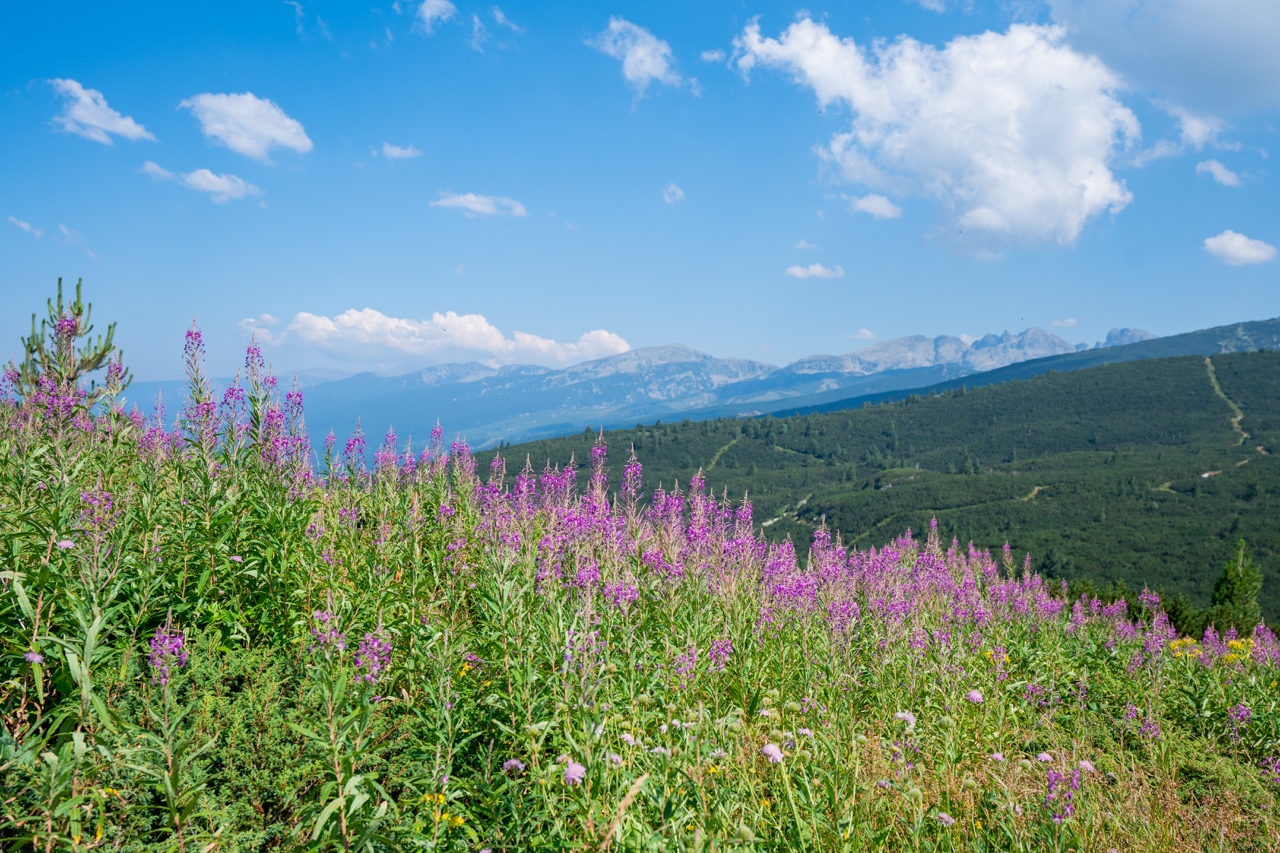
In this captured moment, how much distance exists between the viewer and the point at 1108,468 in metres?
156

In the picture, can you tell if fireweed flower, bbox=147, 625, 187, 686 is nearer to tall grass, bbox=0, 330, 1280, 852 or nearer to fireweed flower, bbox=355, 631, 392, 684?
tall grass, bbox=0, 330, 1280, 852

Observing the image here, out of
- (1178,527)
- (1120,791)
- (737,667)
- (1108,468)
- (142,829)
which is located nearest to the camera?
(142,829)

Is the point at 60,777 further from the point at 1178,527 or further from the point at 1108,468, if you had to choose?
the point at 1108,468

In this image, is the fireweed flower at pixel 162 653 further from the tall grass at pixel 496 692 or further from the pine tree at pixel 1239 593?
the pine tree at pixel 1239 593

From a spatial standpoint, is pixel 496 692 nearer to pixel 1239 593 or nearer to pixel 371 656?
pixel 371 656

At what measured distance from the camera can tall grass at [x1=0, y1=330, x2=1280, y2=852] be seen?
328 centimetres

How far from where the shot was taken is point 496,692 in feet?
14.0

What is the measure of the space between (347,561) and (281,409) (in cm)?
187

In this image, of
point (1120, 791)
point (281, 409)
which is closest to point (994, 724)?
point (1120, 791)

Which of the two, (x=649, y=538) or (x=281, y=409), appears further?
(x=649, y=538)

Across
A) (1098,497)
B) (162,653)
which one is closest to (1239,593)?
(162,653)

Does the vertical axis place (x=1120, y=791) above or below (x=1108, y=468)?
above

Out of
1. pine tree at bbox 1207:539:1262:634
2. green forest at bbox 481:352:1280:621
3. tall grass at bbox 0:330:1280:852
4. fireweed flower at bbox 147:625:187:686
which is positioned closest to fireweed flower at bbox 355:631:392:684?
tall grass at bbox 0:330:1280:852

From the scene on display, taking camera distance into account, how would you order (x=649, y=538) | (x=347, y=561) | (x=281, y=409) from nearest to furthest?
(x=347, y=561), (x=281, y=409), (x=649, y=538)
